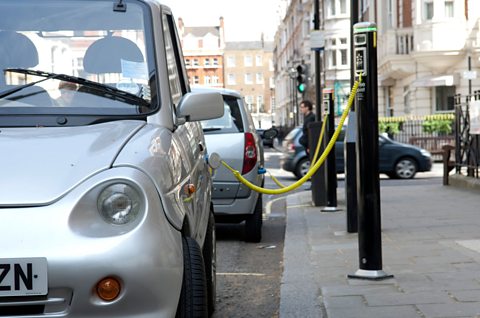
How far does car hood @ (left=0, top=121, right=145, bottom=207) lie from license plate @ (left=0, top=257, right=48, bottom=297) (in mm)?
234

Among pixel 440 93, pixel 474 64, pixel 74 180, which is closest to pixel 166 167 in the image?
pixel 74 180

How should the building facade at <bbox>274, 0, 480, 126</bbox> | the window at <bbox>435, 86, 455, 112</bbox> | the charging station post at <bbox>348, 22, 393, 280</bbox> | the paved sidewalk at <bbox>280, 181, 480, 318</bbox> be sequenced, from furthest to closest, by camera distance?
the window at <bbox>435, 86, 455, 112</bbox>, the building facade at <bbox>274, 0, 480, 126</bbox>, the charging station post at <bbox>348, 22, 393, 280</bbox>, the paved sidewalk at <bbox>280, 181, 480, 318</bbox>

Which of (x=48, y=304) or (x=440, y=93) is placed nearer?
(x=48, y=304)

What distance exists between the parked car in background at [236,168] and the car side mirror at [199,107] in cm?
498

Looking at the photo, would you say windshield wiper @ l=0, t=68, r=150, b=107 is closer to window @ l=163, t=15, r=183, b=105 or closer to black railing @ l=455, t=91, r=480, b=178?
window @ l=163, t=15, r=183, b=105

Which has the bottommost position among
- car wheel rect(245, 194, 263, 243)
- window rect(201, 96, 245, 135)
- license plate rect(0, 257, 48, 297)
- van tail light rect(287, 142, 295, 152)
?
car wheel rect(245, 194, 263, 243)

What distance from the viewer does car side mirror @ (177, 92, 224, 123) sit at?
4270mm

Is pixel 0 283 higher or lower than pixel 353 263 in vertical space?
higher

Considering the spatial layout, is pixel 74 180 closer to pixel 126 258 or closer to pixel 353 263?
pixel 126 258

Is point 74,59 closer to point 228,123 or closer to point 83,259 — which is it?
point 83,259

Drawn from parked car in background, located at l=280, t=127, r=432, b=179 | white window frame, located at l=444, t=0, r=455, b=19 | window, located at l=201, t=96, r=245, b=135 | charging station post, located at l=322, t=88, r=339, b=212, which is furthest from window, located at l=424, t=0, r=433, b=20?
window, located at l=201, t=96, r=245, b=135

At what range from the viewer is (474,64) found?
1328 inches

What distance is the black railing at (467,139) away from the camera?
47.8 ft

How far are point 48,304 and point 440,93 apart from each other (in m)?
35.5
